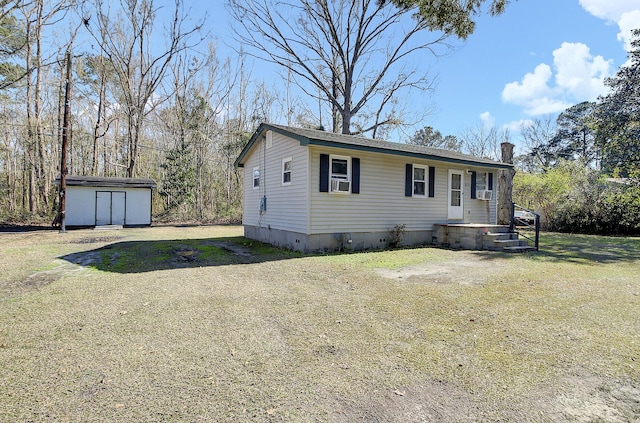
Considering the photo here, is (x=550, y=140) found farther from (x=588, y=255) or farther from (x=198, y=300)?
(x=198, y=300)

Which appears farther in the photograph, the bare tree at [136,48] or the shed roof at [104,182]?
the bare tree at [136,48]

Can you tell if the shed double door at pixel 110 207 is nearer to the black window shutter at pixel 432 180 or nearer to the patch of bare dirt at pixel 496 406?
the black window shutter at pixel 432 180

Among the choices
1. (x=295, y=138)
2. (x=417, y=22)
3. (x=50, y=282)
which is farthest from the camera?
(x=417, y=22)

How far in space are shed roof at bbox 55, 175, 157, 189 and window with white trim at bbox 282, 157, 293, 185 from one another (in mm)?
10909

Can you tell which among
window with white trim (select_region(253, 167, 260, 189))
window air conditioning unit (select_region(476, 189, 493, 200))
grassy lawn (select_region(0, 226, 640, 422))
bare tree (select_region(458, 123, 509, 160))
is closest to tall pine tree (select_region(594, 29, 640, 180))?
window air conditioning unit (select_region(476, 189, 493, 200))

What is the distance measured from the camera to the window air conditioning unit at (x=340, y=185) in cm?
879

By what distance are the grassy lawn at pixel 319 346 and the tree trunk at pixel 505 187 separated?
1000 cm

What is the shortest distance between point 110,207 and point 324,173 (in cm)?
1357

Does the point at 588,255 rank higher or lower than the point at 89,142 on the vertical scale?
lower

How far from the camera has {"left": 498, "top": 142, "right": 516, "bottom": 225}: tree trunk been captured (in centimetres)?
1544

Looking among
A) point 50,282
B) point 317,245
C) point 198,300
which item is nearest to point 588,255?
point 317,245

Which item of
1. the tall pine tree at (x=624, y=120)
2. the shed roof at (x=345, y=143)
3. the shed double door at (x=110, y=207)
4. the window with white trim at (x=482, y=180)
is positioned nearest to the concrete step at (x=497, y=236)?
the window with white trim at (x=482, y=180)

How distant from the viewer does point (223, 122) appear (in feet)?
82.9

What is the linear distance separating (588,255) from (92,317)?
426 inches
